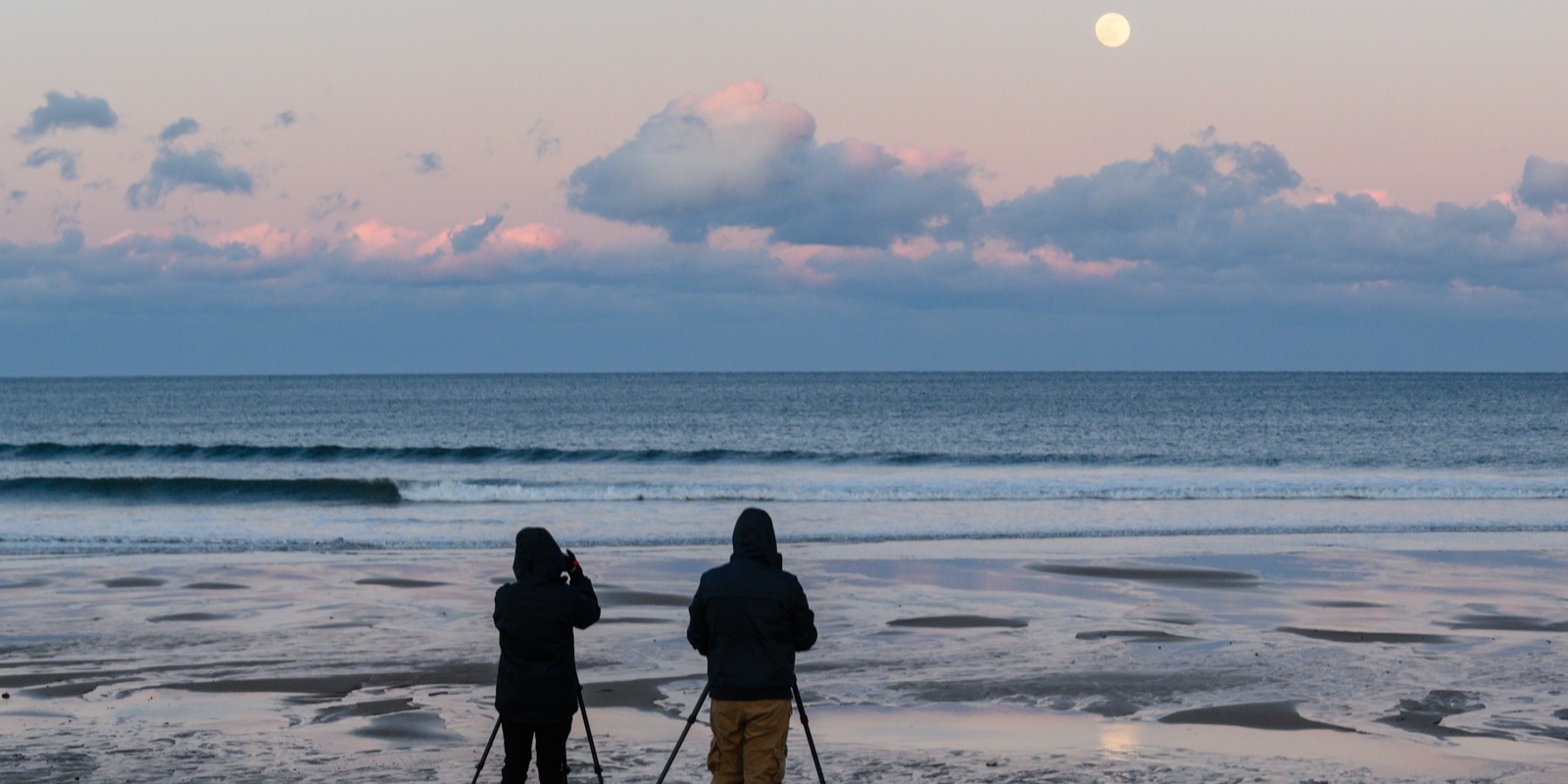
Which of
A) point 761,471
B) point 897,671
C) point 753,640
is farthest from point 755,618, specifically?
point 761,471

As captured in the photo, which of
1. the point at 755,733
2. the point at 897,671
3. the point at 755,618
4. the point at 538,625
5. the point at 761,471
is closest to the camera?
the point at 755,618

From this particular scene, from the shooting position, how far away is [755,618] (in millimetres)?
7094

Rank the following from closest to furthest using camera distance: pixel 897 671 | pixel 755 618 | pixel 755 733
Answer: pixel 755 618 → pixel 755 733 → pixel 897 671

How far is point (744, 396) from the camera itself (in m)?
115

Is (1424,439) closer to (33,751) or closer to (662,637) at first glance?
(662,637)

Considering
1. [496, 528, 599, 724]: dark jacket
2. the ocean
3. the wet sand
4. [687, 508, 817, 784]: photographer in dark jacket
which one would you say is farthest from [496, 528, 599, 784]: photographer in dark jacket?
the ocean

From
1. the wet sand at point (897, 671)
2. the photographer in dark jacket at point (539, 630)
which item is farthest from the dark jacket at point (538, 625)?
the wet sand at point (897, 671)

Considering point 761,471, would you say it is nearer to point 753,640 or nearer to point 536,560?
point 536,560

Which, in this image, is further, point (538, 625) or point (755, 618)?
point (538, 625)

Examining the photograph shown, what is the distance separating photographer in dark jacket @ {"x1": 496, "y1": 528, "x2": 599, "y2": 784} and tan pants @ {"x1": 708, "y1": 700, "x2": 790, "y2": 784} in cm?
85

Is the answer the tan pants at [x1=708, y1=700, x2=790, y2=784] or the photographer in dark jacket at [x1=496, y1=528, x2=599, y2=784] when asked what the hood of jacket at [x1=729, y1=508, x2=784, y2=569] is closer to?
the tan pants at [x1=708, y1=700, x2=790, y2=784]

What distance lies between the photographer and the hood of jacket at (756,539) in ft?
23.2

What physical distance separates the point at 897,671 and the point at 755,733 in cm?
579

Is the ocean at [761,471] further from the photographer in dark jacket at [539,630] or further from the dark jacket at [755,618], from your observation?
the dark jacket at [755,618]
